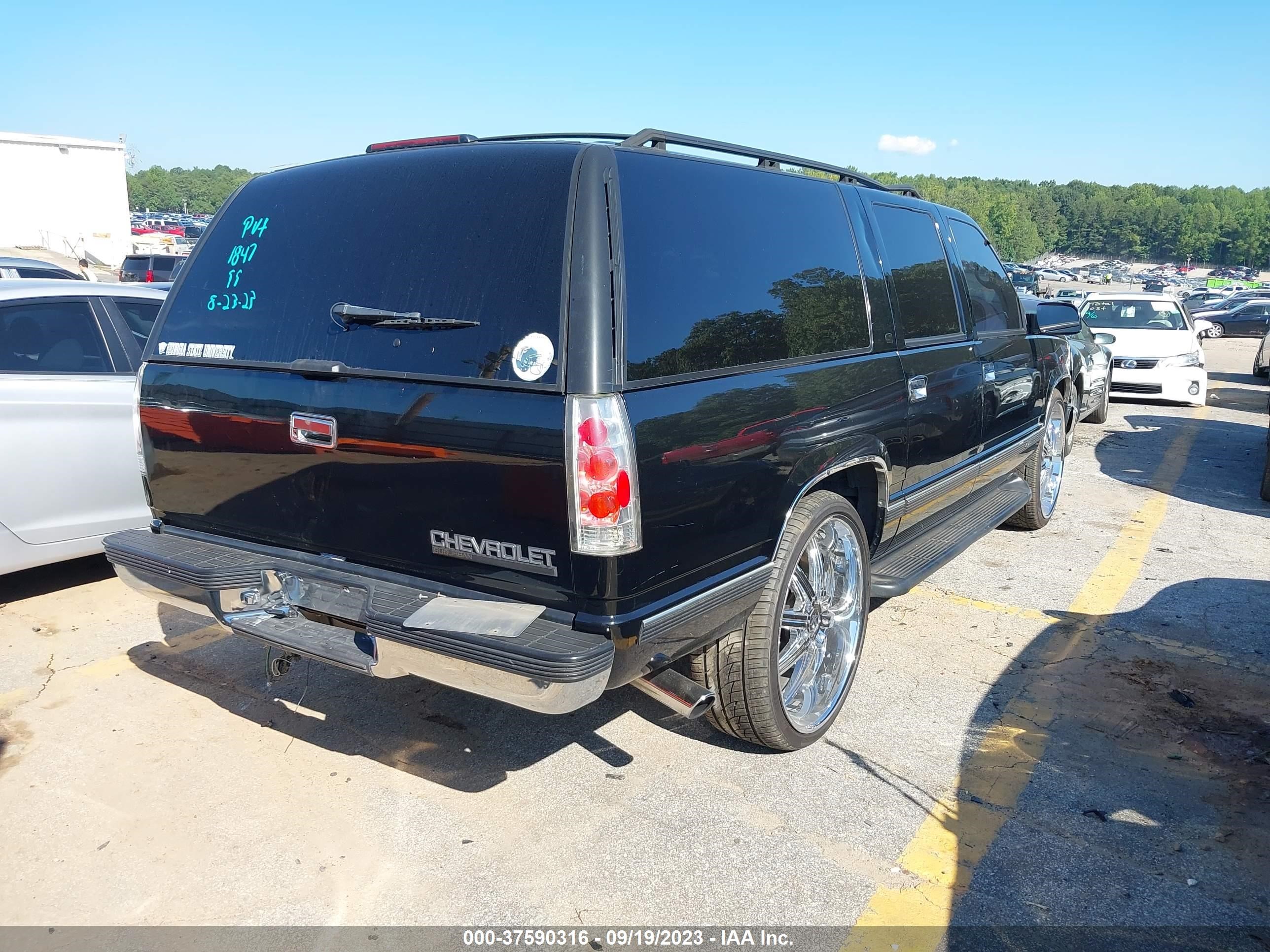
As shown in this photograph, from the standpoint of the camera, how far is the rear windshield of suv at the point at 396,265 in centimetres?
275

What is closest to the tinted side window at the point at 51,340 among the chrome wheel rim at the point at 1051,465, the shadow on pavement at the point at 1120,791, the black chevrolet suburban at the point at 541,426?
the black chevrolet suburban at the point at 541,426

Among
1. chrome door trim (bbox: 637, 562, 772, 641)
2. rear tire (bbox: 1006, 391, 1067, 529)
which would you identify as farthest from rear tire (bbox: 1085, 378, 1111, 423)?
chrome door trim (bbox: 637, 562, 772, 641)

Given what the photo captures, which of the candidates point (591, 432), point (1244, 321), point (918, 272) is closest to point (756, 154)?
point (918, 272)

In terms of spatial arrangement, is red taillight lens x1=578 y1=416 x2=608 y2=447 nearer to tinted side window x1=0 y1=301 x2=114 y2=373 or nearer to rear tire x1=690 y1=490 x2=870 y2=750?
rear tire x1=690 y1=490 x2=870 y2=750

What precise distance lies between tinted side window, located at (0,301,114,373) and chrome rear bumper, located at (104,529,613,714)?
6.54ft

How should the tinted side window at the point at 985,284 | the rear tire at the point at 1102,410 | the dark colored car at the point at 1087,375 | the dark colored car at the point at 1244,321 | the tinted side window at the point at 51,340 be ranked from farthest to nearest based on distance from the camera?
the dark colored car at the point at 1244,321
the rear tire at the point at 1102,410
the dark colored car at the point at 1087,375
the tinted side window at the point at 985,284
the tinted side window at the point at 51,340

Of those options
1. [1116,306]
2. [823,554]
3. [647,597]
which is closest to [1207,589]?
[823,554]

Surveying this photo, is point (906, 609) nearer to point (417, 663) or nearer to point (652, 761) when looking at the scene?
point (652, 761)

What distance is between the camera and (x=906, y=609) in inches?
207

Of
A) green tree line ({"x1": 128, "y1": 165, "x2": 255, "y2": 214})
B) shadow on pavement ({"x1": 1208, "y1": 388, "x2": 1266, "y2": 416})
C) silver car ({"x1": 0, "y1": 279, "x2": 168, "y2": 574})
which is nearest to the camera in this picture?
silver car ({"x1": 0, "y1": 279, "x2": 168, "y2": 574})

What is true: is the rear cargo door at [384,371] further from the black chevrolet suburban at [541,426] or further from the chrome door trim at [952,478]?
the chrome door trim at [952,478]

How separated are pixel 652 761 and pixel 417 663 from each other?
3.92ft

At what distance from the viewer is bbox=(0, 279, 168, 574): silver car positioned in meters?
4.85

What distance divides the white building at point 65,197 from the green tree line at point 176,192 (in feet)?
357
